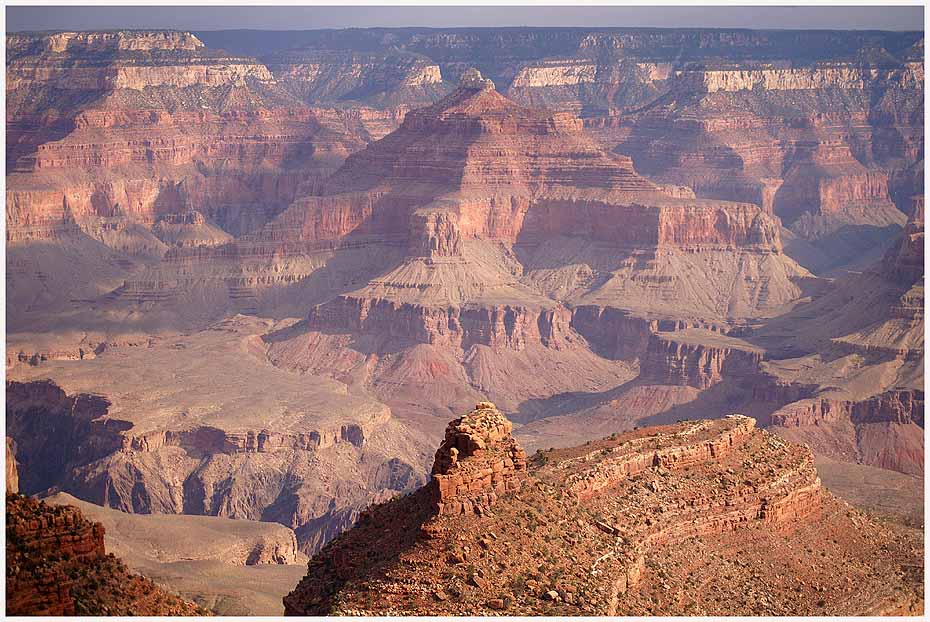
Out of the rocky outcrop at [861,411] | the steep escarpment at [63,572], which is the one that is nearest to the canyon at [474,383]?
the rocky outcrop at [861,411]

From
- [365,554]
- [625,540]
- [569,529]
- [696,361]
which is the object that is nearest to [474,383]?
[696,361]

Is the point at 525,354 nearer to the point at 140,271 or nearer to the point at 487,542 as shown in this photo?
the point at 140,271

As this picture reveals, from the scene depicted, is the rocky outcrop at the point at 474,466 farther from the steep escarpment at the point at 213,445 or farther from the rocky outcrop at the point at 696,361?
the rocky outcrop at the point at 696,361

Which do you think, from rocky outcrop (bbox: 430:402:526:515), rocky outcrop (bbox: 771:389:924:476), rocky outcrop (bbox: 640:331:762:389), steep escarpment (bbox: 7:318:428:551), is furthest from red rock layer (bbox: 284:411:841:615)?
rocky outcrop (bbox: 640:331:762:389)

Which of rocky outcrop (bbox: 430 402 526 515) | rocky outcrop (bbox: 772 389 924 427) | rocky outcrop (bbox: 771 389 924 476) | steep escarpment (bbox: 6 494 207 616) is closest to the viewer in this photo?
steep escarpment (bbox: 6 494 207 616)

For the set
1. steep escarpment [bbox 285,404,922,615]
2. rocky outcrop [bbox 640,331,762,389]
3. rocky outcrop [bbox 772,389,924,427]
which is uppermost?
steep escarpment [bbox 285,404,922,615]

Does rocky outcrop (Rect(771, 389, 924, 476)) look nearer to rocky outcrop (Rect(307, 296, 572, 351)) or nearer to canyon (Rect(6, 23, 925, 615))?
canyon (Rect(6, 23, 925, 615))

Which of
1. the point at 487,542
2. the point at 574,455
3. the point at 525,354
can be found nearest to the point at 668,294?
the point at 525,354

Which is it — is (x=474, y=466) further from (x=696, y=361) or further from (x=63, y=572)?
(x=696, y=361)
